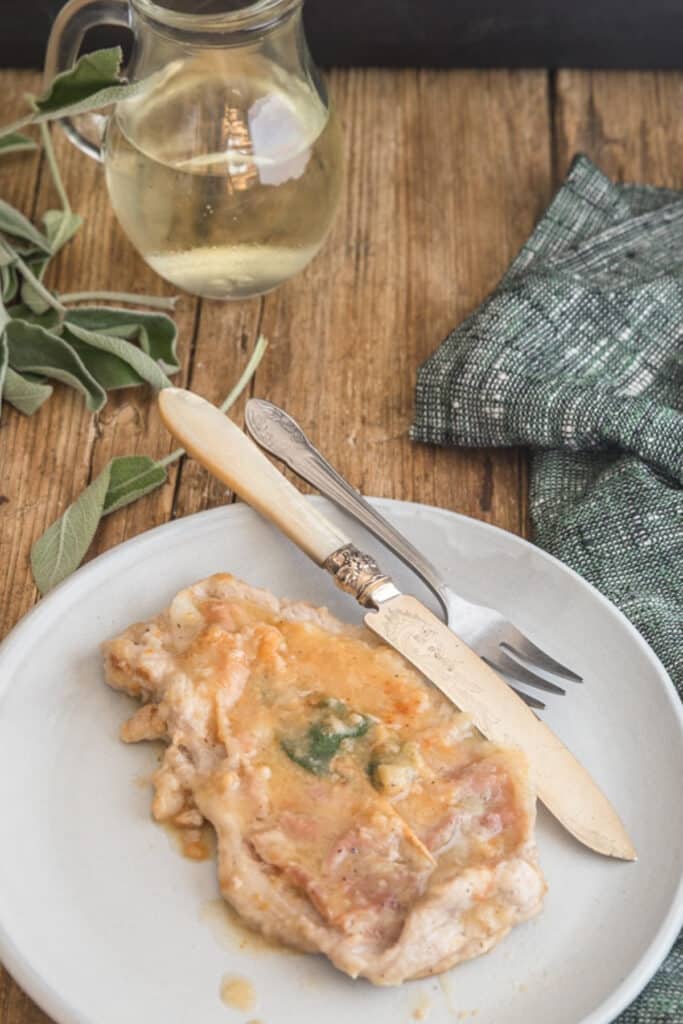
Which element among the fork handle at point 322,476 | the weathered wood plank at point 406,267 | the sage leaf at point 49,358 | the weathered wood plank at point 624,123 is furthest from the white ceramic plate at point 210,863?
the weathered wood plank at point 624,123

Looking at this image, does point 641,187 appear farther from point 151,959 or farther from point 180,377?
point 151,959

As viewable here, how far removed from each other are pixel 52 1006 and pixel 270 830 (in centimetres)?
26

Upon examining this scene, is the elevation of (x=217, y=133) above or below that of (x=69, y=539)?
above

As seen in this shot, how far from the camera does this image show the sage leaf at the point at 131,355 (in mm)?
1965

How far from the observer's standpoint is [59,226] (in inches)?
87.9

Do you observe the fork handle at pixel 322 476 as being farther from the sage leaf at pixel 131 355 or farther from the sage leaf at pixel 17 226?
the sage leaf at pixel 17 226

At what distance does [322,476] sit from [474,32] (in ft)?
3.79

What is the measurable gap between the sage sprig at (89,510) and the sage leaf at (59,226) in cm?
48

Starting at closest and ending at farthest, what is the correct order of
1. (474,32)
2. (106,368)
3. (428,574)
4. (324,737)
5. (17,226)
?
(324,737)
(428,574)
(106,368)
(17,226)
(474,32)

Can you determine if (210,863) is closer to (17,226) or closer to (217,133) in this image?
(217,133)

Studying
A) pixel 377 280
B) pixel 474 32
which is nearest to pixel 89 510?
pixel 377 280

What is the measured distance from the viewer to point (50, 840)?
143 cm

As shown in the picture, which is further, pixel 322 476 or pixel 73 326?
pixel 73 326

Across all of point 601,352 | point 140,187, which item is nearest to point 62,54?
point 140,187
